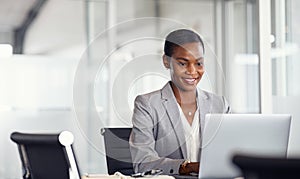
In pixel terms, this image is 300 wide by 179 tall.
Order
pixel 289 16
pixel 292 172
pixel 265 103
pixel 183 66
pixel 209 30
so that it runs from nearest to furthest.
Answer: pixel 292 172, pixel 183 66, pixel 289 16, pixel 265 103, pixel 209 30

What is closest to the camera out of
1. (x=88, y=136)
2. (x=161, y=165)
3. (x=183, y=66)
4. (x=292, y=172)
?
(x=292, y=172)

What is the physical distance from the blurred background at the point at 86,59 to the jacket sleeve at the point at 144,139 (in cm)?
218

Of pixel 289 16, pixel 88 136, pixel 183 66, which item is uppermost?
pixel 289 16

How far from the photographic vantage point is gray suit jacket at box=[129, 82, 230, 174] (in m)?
2.92

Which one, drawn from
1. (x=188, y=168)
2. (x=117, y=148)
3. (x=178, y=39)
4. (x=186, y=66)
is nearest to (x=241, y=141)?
(x=188, y=168)

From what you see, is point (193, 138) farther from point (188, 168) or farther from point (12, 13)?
point (12, 13)

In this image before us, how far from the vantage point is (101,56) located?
19.5ft

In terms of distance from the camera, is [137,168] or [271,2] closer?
[137,168]

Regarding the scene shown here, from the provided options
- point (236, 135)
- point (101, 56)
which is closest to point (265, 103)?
point (101, 56)

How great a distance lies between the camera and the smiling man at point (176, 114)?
2.86 meters

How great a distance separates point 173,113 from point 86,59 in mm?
2963

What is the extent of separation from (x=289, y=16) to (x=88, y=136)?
2304 mm

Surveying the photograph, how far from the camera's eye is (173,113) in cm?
303

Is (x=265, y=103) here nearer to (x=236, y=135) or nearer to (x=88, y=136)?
(x=88, y=136)
